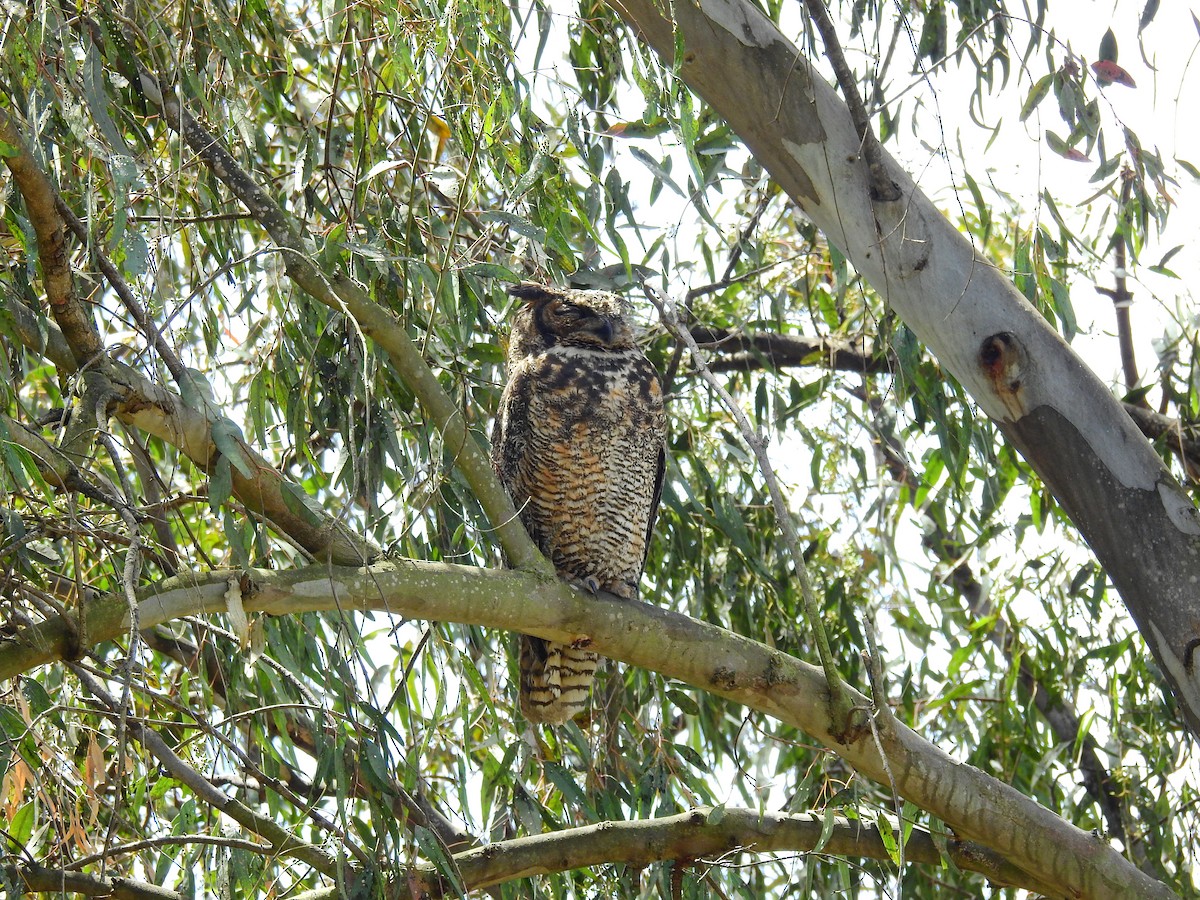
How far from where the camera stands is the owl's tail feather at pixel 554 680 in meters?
2.66

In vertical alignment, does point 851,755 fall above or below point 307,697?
below

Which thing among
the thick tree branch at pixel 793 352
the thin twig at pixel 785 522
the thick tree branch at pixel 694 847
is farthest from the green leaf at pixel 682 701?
the thick tree branch at pixel 793 352

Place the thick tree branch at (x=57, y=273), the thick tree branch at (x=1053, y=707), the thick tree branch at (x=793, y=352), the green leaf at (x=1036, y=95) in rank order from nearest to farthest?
the thick tree branch at (x=57, y=273) < the green leaf at (x=1036, y=95) < the thick tree branch at (x=1053, y=707) < the thick tree branch at (x=793, y=352)

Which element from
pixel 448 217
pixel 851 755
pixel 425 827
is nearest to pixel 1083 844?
pixel 851 755

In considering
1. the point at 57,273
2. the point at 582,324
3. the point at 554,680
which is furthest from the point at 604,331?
the point at 57,273

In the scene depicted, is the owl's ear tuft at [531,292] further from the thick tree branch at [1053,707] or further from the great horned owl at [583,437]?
the thick tree branch at [1053,707]

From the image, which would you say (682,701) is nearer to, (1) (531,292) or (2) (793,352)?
(1) (531,292)

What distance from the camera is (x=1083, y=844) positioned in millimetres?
2146

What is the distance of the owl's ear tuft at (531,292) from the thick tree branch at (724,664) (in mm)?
885

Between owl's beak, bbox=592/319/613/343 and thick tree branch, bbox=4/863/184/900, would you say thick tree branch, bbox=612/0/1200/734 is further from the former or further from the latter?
thick tree branch, bbox=4/863/184/900

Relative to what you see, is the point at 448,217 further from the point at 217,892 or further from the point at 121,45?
the point at 217,892

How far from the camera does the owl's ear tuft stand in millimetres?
2906

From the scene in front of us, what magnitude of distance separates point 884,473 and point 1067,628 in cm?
57

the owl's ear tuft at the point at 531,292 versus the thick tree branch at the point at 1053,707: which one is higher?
the owl's ear tuft at the point at 531,292
